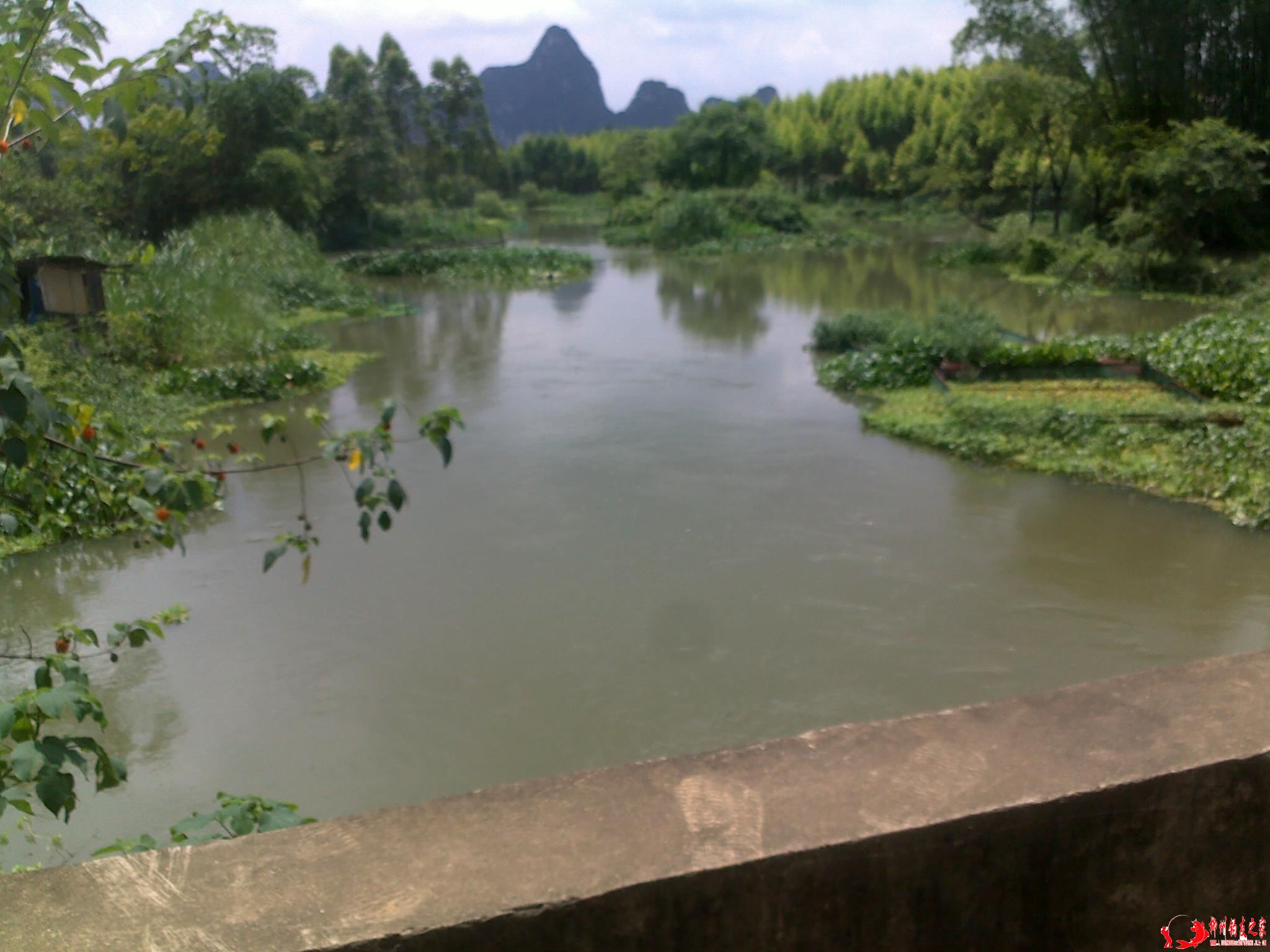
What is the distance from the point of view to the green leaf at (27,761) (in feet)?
5.40

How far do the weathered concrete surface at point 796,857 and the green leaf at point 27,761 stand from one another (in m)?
0.58

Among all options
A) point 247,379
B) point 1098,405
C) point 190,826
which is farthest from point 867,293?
point 190,826

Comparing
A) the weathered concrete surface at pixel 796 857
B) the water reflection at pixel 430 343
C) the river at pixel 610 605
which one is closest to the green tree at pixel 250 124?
the water reflection at pixel 430 343

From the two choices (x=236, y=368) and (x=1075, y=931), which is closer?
(x=1075, y=931)

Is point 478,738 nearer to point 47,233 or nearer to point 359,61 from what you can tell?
point 47,233

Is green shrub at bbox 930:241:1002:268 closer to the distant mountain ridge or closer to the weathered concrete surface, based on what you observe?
the weathered concrete surface

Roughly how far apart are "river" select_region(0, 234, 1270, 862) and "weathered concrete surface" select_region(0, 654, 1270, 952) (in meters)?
3.28

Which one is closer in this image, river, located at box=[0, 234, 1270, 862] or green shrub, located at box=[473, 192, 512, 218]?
river, located at box=[0, 234, 1270, 862]

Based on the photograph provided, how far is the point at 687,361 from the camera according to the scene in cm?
1280

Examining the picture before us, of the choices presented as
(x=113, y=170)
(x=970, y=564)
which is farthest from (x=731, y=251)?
(x=970, y=564)

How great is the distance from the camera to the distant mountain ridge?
4614 inches

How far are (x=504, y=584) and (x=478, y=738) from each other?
1.55 m

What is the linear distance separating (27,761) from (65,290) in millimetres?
9758

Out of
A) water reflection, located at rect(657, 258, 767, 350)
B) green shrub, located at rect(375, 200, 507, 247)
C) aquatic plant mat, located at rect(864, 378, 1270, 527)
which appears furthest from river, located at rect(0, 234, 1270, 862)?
green shrub, located at rect(375, 200, 507, 247)
